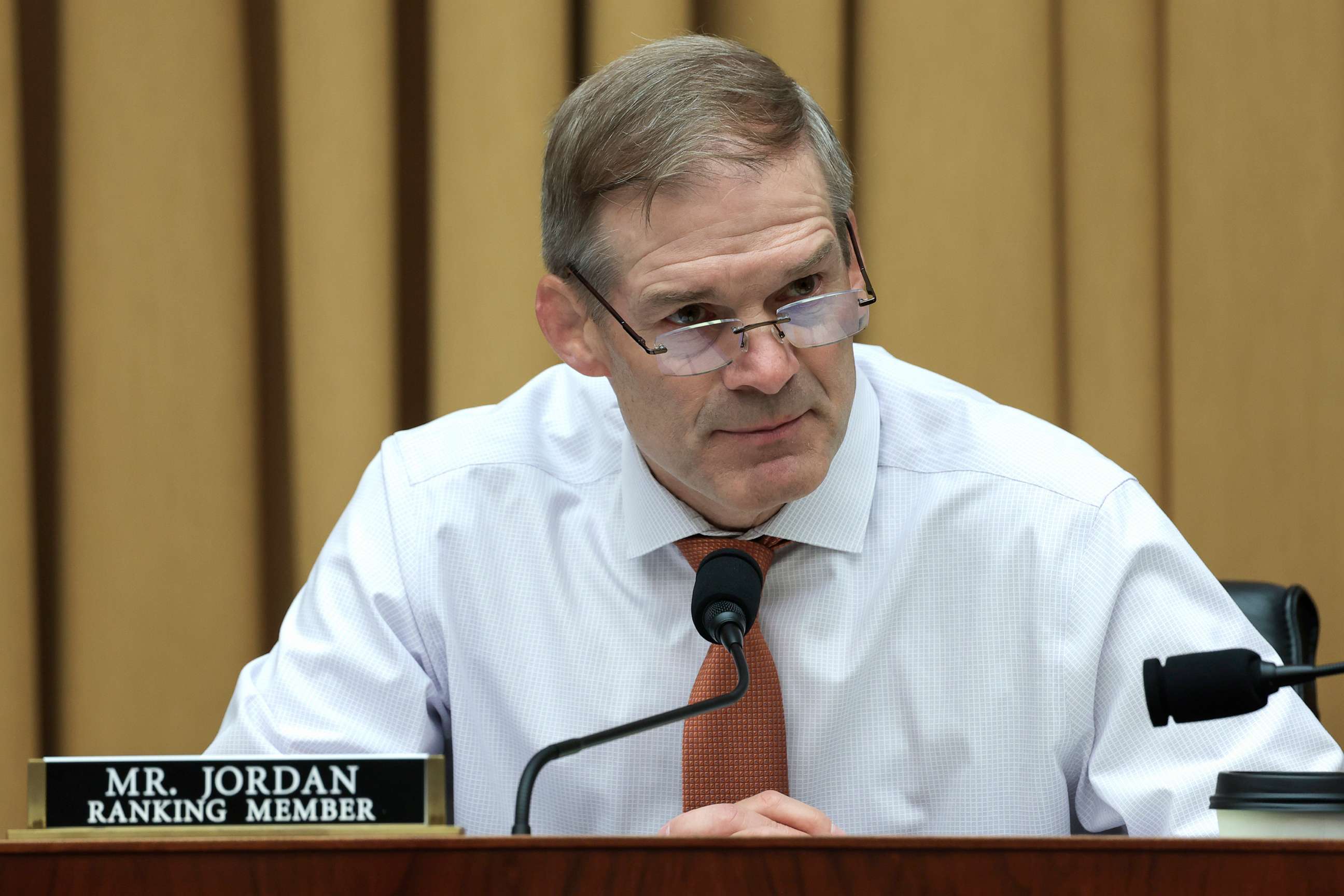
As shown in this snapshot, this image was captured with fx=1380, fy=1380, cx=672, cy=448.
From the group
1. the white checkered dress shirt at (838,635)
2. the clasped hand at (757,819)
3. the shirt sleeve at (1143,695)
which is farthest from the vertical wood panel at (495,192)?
the clasped hand at (757,819)

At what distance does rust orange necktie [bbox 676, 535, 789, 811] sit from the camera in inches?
53.9

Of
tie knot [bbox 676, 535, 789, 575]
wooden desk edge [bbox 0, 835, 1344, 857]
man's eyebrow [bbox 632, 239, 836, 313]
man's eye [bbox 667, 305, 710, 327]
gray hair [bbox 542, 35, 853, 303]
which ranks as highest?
gray hair [bbox 542, 35, 853, 303]

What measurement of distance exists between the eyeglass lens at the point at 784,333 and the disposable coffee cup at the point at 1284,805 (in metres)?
0.65

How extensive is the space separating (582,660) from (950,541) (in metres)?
0.43

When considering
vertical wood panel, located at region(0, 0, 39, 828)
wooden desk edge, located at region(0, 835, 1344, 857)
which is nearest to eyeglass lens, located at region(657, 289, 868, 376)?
wooden desk edge, located at region(0, 835, 1344, 857)

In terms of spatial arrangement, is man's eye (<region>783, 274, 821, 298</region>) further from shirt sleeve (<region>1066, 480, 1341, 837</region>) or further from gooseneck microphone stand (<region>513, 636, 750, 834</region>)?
gooseneck microphone stand (<region>513, 636, 750, 834</region>)

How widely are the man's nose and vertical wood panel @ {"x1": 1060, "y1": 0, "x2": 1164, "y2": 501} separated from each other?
0.98m

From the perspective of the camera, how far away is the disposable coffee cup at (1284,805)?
821 millimetres

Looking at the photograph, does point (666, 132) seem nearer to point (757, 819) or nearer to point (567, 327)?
point (567, 327)

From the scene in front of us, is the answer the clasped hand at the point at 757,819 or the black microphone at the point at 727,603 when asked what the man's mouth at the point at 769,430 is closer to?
the black microphone at the point at 727,603

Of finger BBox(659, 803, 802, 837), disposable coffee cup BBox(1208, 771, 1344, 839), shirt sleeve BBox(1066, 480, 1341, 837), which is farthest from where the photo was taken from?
shirt sleeve BBox(1066, 480, 1341, 837)

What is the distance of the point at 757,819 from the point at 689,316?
1.78 ft

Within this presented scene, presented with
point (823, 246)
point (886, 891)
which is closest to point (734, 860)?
point (886, 891)

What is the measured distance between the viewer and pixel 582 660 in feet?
5.08
